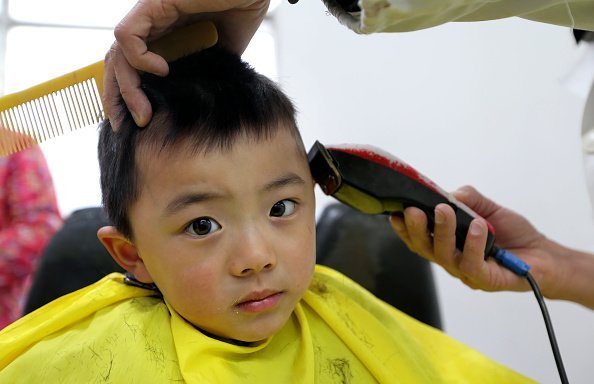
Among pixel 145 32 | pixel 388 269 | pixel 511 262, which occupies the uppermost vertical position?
pixel 145 32

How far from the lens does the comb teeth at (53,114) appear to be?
860mm

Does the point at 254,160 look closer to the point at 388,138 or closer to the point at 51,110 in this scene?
the point at 51,110

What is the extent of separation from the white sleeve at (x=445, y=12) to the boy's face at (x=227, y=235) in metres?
0.23

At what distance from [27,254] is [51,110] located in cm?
85

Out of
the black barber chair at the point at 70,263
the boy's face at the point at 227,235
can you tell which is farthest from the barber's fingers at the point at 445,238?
the black barber chair at the point at 70,263

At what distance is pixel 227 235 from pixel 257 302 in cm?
10

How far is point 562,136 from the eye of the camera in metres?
1.48

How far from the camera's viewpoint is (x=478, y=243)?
0.95 meters

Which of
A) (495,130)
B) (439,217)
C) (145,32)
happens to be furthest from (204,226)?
(495,130)

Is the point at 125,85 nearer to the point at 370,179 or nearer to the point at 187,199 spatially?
the point at 187,199

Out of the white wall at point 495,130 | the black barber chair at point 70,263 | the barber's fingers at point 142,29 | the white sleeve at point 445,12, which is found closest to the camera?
the white sleeve at point 445,12

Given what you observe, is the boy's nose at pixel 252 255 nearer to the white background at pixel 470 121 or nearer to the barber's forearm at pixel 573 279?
the white background at pixel 470 121

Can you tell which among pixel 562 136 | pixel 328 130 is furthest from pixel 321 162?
pixel 328 130

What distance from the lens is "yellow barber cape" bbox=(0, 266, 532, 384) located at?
833mm
